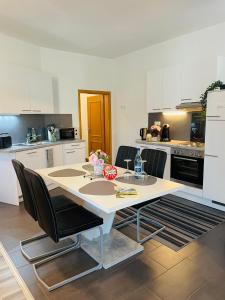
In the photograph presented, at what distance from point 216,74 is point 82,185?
8.83 feet

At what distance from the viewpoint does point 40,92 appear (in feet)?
13.5

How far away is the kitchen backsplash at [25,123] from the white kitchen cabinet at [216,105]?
114 inches

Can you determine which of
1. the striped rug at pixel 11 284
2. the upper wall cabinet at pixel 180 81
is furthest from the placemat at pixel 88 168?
the upper wall cabinet at pixel 180 81

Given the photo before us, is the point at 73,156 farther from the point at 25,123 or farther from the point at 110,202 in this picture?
the point at 110,202

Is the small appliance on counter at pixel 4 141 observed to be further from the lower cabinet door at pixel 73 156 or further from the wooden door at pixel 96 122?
the wooden door at pixel 96 122

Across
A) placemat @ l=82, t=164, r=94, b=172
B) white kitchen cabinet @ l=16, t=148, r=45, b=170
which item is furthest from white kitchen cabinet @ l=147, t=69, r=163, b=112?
white kitchen cabinet @ l=16, t=148, r=45, b=170

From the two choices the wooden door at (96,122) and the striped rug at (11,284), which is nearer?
the striped rug at (11,284)

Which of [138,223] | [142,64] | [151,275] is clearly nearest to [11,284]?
[151,275]

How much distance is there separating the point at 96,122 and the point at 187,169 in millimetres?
3126

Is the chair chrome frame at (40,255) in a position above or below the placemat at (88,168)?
below

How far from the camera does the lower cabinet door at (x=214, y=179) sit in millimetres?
3061

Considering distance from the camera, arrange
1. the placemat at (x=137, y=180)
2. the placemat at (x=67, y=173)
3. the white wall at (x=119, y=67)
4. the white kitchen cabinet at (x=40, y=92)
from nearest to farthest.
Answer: the placemat at (x=137, y=180)
the placemat at (x=67, y=173)
the white wall at (x=119, y=67)
the white kitchen cabinet at (x=40, y=92)

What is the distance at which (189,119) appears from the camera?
4.01 meters

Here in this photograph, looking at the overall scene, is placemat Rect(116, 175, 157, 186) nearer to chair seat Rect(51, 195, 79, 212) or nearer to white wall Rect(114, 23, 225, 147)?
chair seat Rect(51, 195, 79, 212)
